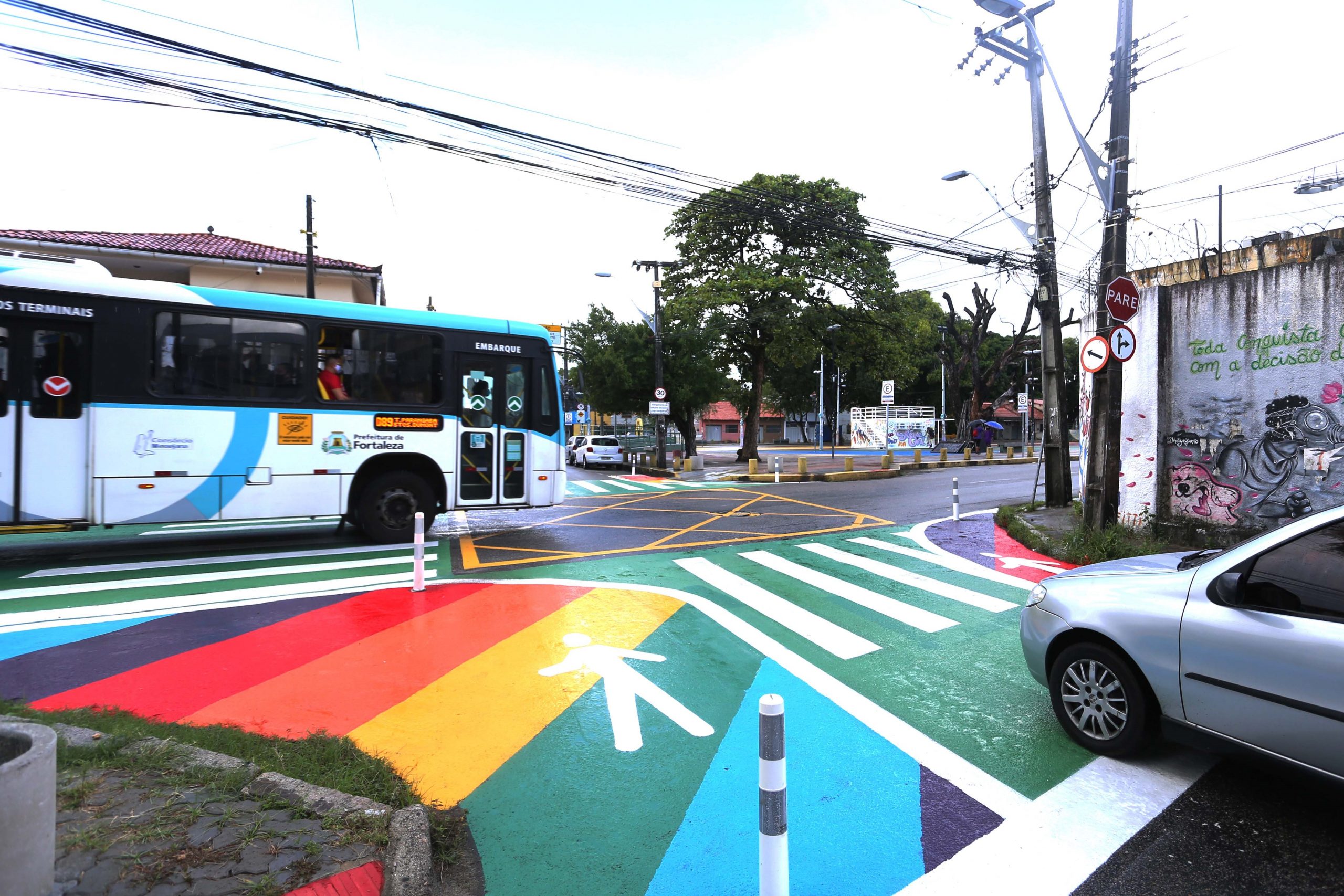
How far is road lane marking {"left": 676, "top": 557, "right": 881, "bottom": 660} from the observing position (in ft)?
19.1

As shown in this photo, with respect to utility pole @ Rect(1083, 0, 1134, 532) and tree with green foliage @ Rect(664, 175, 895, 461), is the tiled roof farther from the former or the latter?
utility pole @ Rect(1083, 0, 1134, 532)

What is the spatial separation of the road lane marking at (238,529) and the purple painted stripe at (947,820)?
11441 mm

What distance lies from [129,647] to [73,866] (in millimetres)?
3831

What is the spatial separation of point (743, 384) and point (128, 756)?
2001 inches

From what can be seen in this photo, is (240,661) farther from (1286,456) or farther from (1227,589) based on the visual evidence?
(1286,456)

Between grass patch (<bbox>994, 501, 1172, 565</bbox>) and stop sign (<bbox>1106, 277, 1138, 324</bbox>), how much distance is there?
290cm

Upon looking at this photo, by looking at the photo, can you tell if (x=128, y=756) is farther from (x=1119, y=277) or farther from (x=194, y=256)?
(x=194, y=256)

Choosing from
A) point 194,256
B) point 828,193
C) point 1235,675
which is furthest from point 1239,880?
point 828,193

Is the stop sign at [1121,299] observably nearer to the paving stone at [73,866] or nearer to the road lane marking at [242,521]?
the paving stone at [73,866]

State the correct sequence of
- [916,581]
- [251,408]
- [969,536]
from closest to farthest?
[916,581], [251,408], [969,536]

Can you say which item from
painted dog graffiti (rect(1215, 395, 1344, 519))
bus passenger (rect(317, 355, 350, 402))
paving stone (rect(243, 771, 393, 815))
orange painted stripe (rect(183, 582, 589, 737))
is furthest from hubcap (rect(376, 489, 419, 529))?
painted dog graffiti (rect(1215, 395, 1344, 519))

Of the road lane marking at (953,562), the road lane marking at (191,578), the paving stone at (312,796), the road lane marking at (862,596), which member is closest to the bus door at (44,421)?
the road lane marking at (191,578)

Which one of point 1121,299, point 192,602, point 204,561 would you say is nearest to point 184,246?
point 204,561

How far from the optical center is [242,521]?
34.0 ft
